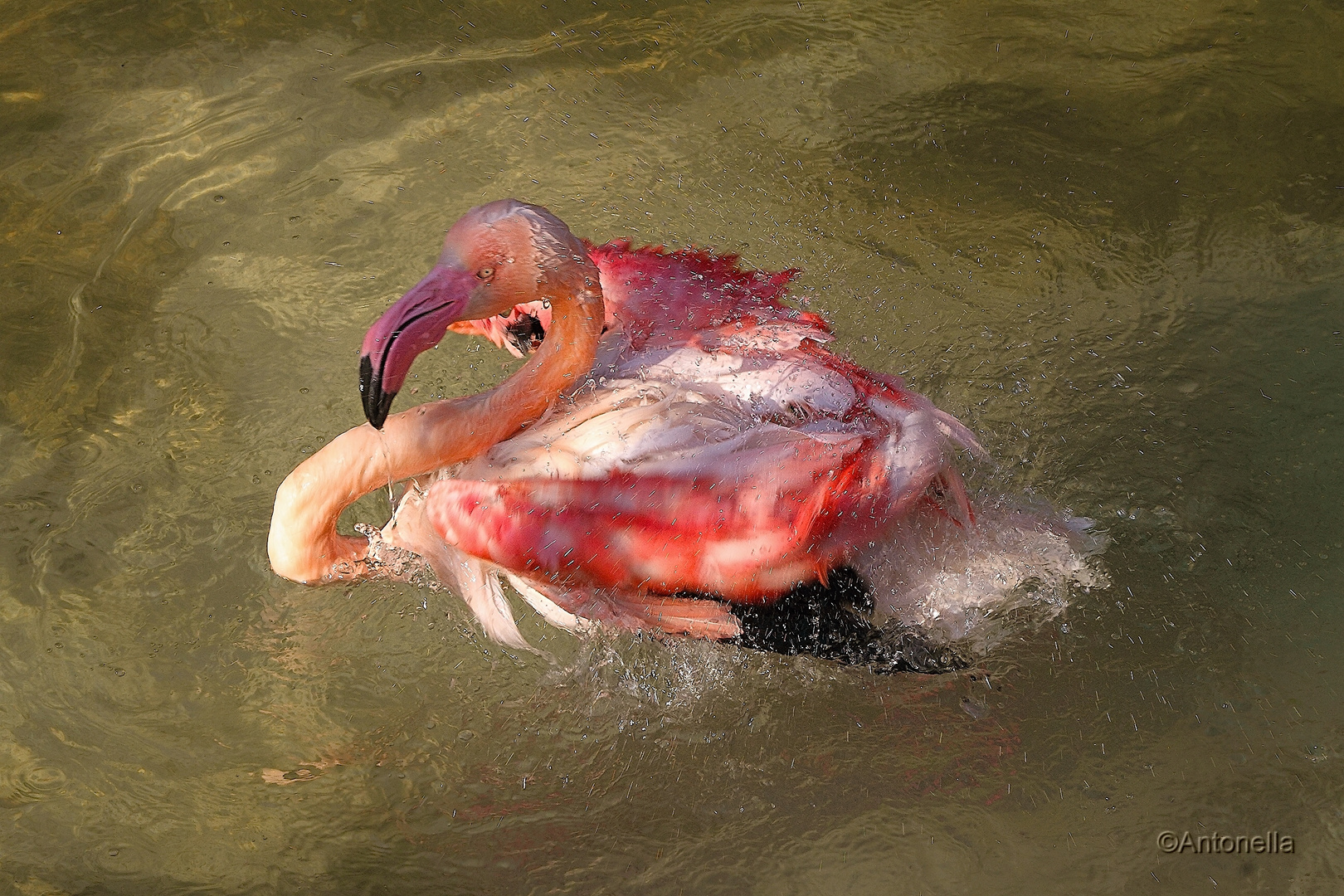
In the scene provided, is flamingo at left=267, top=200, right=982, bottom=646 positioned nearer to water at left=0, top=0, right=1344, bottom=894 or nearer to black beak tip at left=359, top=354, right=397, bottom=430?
black beak tip at left=359, top=354, right=397, bottom=430

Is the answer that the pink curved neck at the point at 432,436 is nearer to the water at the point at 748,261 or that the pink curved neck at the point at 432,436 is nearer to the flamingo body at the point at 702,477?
the flamingo body at the point at 702,477

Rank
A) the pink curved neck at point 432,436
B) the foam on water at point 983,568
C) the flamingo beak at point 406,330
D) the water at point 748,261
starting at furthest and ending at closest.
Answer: the water at point 748,261, the foam on water at point 983,568, the pink curved neck at point 432,436, the flamingo beak at point 406,330

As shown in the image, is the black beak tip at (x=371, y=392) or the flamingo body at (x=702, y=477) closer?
the black beak tip at (x=371, y=392)

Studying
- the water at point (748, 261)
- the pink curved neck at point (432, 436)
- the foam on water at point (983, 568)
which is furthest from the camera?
the water at point (748, 261)

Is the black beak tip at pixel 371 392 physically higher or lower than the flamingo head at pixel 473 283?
lower

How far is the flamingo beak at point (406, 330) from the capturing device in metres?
2.03

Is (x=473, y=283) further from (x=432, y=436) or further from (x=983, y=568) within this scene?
(x=983, y=568)

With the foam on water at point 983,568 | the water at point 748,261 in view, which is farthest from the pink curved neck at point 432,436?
the foam on water at point 983,568

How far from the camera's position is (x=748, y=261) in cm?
368

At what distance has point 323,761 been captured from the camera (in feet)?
8.82

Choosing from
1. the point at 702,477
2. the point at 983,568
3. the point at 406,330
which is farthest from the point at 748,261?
the point at 406,330

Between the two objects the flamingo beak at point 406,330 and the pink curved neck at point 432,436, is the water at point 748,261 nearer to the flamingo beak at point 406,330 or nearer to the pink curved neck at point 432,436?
the pink curved neck at point 432,436

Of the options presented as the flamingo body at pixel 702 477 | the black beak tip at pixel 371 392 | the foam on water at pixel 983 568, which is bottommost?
the foam on water at pixel 983 568

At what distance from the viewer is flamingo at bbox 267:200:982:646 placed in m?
2.20
